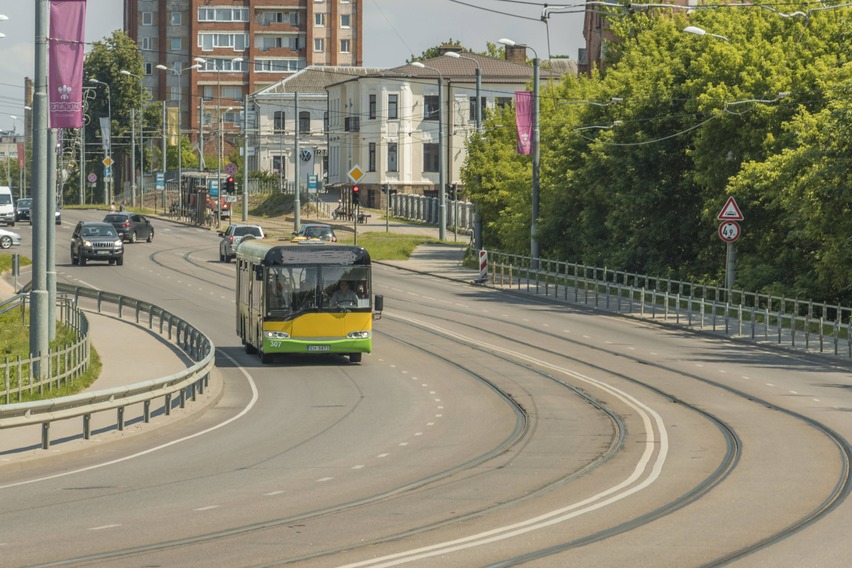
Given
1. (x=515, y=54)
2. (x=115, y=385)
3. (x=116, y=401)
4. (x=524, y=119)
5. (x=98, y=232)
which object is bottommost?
(x=115, y=385)

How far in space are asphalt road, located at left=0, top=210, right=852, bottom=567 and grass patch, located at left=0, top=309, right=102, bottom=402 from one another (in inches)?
95.6

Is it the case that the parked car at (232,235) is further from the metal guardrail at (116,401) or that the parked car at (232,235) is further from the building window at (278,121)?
the building window at (278,121)

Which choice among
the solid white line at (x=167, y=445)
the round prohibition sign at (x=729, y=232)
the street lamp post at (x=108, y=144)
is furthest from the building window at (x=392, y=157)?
the solid white line at (x=167, y=445)

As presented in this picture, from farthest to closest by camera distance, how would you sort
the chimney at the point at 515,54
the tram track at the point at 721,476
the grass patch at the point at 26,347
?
the chimney at the point at 515,54 < the grass patch at the point at 26,347 < the tram track at the point at 721,476

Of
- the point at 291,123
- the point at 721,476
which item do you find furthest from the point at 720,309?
the point at 291,123

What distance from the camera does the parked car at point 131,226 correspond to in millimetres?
76250

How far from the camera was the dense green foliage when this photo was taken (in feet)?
129

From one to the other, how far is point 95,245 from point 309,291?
32.5 meters

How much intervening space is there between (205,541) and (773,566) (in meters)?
4.82

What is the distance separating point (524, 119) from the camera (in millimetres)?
54281

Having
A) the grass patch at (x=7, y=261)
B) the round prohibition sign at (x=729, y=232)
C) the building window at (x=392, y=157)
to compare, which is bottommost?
the grass patch at (x=7, y=261)

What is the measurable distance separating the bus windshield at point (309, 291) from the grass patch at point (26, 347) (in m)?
3.76

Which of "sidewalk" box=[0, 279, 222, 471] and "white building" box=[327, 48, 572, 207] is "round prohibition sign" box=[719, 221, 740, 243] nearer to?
"sidewalk" box=[0, 279, 222, 471]

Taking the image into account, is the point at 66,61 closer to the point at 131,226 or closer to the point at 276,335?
the point at 276,335
